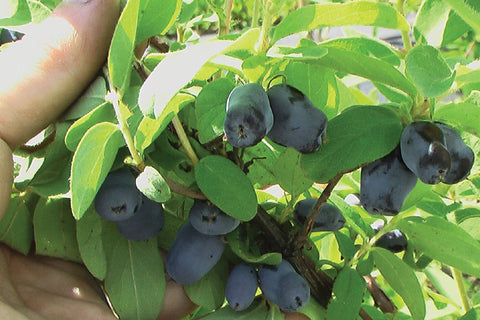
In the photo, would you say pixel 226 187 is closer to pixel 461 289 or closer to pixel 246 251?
pixel 246 251

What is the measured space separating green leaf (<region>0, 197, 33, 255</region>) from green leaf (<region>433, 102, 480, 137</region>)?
0.56 m

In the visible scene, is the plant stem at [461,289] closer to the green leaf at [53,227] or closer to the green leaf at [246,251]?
the green leaf at [246,251]

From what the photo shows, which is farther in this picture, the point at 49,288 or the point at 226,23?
the point at 49,288

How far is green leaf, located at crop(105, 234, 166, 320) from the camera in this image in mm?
719

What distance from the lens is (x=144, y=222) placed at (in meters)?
0.65

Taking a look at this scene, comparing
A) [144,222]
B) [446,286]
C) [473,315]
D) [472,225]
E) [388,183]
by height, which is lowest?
[446,286]

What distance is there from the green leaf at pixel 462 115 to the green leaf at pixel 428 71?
2.8 inches

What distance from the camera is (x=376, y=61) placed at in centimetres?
46

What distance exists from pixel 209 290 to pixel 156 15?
37cm

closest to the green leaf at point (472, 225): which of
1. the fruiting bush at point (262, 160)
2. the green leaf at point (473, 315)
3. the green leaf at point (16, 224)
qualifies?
the fruiting bush at point (262, 160)

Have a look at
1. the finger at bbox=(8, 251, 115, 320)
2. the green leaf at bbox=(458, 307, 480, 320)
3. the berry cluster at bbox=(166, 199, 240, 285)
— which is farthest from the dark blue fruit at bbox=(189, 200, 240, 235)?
the green leaf at bbox=(458, 307, 480, 320)

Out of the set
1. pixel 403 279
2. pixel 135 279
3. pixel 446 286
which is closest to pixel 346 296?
pixel 403 279

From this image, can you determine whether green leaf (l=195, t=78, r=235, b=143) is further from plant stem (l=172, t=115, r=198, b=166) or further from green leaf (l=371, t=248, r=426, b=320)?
green leaf (l=371, t=248, r=426, b=320)

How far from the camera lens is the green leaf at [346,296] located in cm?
65
